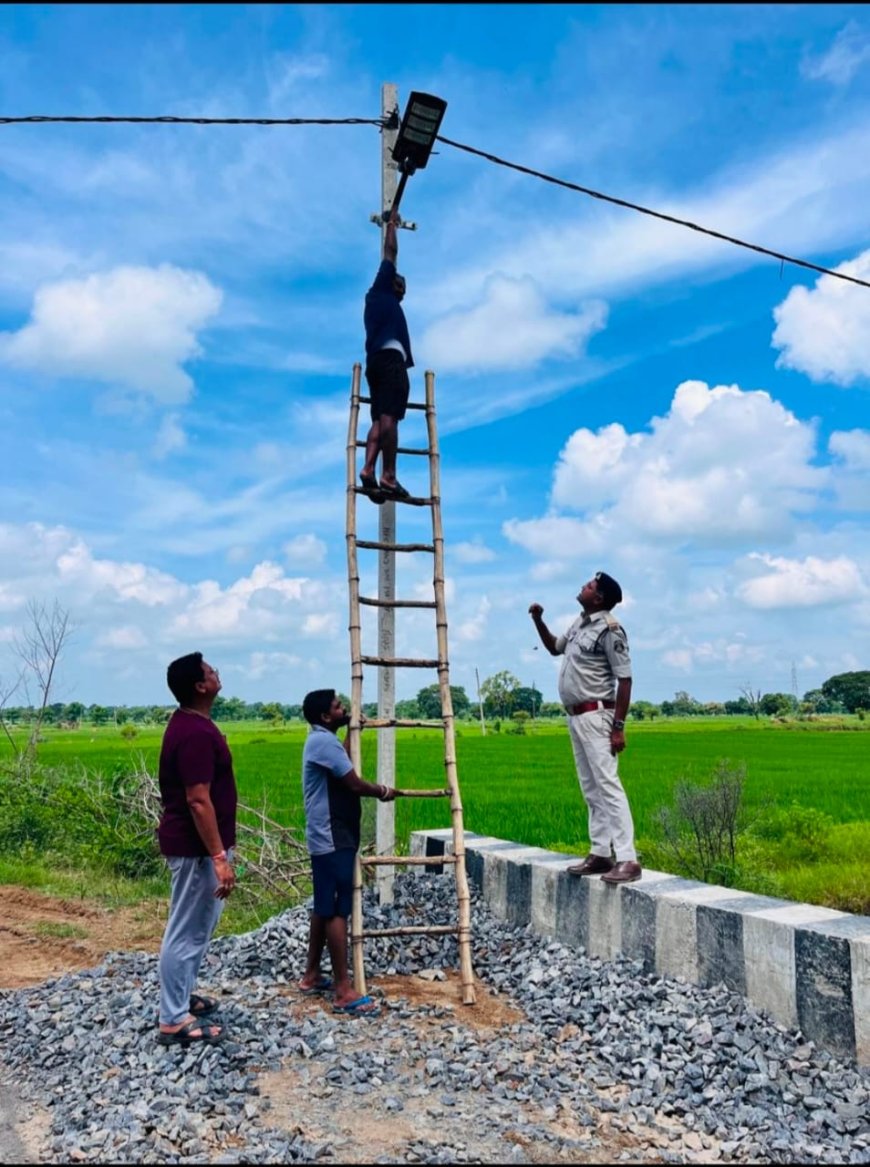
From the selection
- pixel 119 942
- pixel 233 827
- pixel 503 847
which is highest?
pixel 233 827

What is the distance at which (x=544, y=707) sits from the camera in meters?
77.9

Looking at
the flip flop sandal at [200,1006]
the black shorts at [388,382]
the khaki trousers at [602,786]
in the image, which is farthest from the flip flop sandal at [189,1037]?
the black shorts at [388,382]

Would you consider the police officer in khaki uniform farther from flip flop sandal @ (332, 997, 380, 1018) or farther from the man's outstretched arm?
the man's outstretched arm

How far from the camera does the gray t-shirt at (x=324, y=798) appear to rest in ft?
16.8

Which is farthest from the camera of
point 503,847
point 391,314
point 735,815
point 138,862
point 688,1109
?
point 138,862

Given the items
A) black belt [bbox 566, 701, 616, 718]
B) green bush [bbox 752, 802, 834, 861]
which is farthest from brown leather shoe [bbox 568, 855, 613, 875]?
green bush [bbox 752, 802, 834, 861]

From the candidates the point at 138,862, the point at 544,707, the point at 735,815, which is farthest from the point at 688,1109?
the point at 544,707

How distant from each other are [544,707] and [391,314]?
72849 mm

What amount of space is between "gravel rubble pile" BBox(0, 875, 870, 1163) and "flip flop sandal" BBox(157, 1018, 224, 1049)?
0.06 m

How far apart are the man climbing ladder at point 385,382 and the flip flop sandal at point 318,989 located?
2.90m

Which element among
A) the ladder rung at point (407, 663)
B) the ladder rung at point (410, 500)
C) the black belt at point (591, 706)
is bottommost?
the black belt at point (591, 706)

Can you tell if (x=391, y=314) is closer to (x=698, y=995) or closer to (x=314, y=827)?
(x=314, y=827)

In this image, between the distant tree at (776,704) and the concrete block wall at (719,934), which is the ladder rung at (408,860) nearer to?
the concrete block wall at (719,934)

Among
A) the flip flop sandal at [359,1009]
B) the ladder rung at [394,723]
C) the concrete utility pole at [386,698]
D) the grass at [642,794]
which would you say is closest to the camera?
the flip flop sandal at [359,1009]
